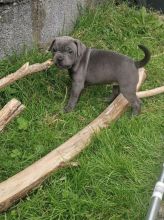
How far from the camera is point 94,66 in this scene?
17.4 ft

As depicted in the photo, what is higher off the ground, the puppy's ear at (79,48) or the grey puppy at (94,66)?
the puppy's ear at (79,48)

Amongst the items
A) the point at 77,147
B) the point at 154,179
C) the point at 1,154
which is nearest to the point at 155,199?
the point at 154,179

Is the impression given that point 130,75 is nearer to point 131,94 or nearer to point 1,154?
point 131,94

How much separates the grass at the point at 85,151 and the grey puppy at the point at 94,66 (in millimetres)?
255

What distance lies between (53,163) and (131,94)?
1.40 meters

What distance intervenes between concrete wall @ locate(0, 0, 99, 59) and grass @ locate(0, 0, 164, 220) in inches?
7.5

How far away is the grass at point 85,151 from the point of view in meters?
4.08

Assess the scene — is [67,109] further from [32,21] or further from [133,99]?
[32,21]

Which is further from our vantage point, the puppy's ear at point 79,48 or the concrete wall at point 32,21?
the concrete wall at point 32,21

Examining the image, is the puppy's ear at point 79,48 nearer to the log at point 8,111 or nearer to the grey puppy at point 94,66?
the grey puppy at point 94,66

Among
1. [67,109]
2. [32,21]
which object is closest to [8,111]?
[67,109]

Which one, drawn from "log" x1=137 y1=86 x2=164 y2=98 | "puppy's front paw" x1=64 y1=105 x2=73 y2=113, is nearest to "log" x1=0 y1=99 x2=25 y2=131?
"puppy's front paw" x1=64 y1=105 x2=73 y2=113

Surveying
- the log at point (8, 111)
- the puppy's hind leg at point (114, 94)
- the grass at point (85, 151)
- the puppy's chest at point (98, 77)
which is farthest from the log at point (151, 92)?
the log at point (8, 111)

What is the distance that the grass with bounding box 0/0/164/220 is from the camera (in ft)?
13.4
